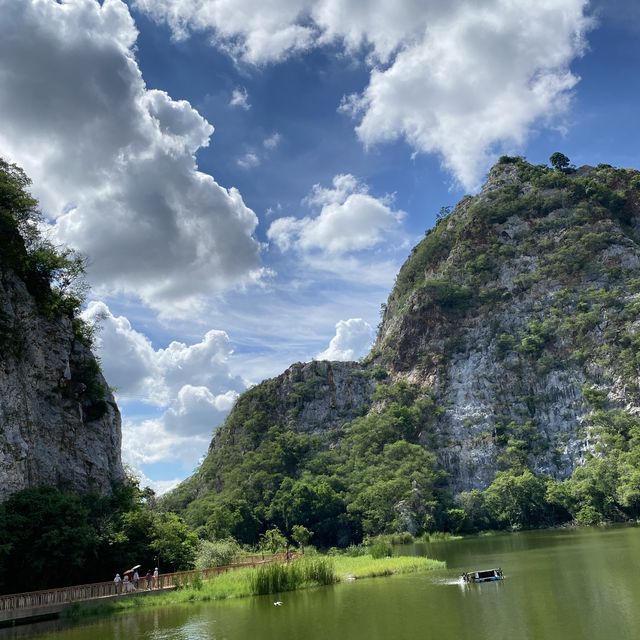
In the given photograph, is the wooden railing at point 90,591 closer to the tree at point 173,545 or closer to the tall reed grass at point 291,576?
the tree at point 173,545

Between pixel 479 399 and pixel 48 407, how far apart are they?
3372 inches

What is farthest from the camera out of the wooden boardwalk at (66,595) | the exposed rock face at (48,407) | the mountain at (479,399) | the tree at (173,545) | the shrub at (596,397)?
the shrub at (596,397)

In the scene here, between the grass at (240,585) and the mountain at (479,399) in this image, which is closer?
the grass at (240,585)

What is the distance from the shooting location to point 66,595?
36.0 metres

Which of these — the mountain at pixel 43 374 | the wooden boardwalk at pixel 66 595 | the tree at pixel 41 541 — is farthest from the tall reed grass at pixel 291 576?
the mountain at pixel 43 374

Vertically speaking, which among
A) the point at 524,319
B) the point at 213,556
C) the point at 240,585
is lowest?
the point at 240,585

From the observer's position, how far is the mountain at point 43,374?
46344 millimetres

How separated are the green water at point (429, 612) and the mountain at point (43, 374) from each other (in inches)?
709

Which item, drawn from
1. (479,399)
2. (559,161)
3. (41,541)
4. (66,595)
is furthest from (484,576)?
(559,161)

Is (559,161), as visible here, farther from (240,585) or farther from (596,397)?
(240,585)

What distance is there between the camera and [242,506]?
100750mm

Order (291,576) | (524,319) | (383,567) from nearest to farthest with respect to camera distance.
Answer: (291,576) → (383,567) → (524,319)

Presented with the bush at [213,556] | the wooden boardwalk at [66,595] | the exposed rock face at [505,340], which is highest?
the exposed rock face at [505,340]

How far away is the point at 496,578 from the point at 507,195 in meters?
133
